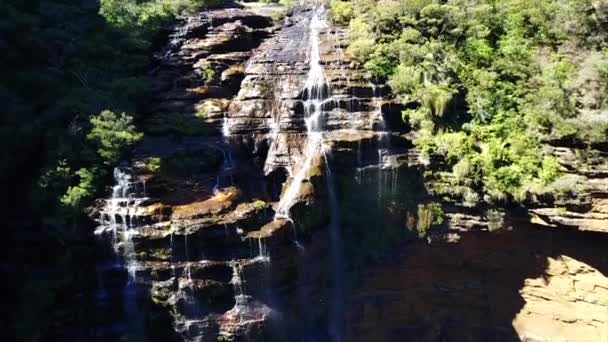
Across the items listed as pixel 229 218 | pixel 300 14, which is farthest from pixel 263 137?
pixel 300 14

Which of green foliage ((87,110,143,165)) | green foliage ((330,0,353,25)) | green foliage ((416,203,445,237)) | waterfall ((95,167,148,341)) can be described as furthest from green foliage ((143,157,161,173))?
green foliage ((330,0,353,25))

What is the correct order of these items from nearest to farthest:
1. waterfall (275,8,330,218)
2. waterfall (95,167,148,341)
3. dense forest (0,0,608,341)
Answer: waterfall (95,167,148,341) < dense forest (0,0,608,341) < waterfall (275,8,330,218)

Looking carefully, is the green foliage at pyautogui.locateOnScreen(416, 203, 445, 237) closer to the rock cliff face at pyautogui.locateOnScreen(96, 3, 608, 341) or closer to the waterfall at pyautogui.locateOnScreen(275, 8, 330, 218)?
the rock cliff face at pyautogui.locateOnScreen(96, 3, 608, 341)

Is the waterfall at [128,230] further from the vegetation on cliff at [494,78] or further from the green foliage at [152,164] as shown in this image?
the vegetation on cliff at [494,78]

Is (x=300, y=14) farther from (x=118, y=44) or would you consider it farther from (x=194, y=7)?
(x=118, y=44)

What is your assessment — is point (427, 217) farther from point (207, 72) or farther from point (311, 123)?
point (207, 72)

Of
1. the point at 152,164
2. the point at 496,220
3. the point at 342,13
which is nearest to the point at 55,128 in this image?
the point at 152,164
